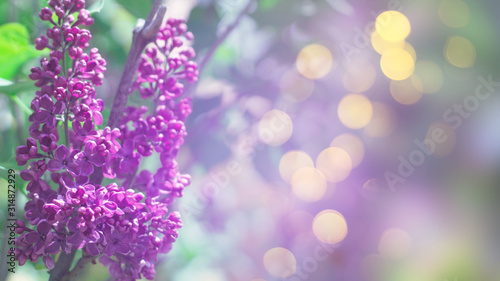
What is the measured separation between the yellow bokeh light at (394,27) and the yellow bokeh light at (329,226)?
34cm

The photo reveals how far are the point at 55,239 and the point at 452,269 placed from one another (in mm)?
761

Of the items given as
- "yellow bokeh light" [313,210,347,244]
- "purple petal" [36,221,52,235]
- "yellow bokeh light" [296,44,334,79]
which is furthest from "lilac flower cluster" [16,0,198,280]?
"yellow bokeh light" [313,210,347,244]

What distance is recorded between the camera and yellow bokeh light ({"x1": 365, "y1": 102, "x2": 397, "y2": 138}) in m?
0.90

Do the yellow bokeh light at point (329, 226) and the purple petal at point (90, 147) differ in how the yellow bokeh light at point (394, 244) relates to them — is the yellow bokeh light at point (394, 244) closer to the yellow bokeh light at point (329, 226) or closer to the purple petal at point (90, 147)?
the yellow bokeh light at point (329, 226)

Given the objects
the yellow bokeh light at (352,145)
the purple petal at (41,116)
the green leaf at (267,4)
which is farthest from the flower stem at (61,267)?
the yellow bokeh light at (352,145)

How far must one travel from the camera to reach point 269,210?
82 cm

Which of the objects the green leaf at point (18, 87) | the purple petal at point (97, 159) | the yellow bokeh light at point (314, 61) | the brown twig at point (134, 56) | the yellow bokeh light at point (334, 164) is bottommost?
the purple petal at point (97, 159)

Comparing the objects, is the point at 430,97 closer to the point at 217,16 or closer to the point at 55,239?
the point at 217,16

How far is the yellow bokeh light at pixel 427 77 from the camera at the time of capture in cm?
89

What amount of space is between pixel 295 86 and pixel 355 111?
0.18 meters

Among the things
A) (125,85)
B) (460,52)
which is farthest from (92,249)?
(460,52)

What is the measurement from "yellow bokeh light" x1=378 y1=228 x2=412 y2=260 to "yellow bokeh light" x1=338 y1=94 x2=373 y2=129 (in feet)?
0.68

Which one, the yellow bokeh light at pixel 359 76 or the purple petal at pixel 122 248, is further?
the yellow bokeh light at pixel 359 76

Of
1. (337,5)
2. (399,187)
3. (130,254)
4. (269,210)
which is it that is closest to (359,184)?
(399,187)
